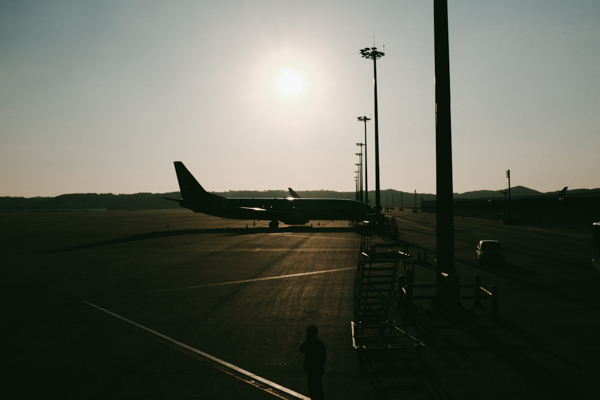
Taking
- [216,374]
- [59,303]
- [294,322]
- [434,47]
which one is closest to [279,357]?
[216,374]

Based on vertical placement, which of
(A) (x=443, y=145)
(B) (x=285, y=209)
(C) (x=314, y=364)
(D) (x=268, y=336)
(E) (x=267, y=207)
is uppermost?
(A) (x=443, y=145)

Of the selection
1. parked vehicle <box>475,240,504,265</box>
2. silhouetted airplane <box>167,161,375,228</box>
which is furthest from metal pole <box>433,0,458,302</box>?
silhouetted airplane <box>167,161,375,228</box>

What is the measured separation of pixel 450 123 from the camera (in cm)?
1417

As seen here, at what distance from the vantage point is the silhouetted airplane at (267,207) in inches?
2199

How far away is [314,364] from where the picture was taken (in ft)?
23.7

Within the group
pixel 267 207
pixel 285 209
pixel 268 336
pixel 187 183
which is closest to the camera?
pixel 268 336

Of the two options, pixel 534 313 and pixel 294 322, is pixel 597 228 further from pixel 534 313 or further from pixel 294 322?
pixel 294 322

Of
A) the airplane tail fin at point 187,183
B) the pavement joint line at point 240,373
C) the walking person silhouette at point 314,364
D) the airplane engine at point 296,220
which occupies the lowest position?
the pavement joint line at point 240,373

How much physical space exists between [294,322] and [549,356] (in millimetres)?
7008

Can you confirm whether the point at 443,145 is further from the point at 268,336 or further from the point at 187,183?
the point at 187,183

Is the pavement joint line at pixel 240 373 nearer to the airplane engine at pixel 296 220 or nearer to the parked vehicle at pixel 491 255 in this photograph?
the parked vehicle at pixel 491 255

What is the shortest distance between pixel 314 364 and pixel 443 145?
980 cm

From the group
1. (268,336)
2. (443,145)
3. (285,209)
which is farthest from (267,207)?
(268,336)

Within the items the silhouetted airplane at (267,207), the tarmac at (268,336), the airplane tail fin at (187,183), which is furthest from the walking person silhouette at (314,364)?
the airplane tail fin at (187,183)
